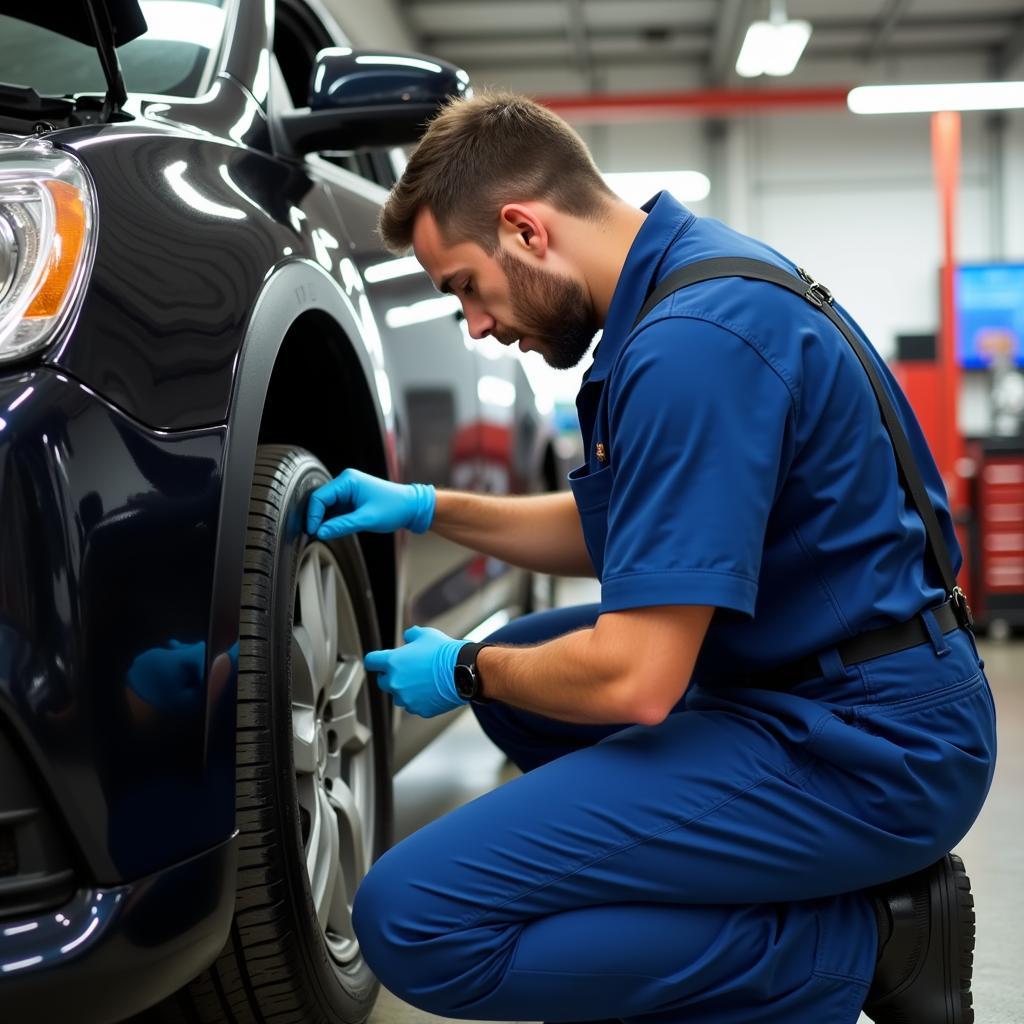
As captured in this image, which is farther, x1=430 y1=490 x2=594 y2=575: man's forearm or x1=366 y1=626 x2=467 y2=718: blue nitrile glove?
x1=430 y1=490 x2=594 y2=575: man's forearm

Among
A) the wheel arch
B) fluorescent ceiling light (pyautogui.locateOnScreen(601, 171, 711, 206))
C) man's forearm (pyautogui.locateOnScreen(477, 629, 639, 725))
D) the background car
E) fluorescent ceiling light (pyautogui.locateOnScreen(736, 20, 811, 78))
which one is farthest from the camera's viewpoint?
fluorescent ceiling light (pyautogui.locateOnScreen(601, 171, 711, 206))

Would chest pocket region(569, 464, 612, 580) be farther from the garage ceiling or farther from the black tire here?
the garage ceiling

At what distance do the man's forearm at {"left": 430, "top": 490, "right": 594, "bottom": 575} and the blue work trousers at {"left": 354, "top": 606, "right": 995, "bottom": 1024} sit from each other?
0.51 m

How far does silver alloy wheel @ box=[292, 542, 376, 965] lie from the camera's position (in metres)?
1.33

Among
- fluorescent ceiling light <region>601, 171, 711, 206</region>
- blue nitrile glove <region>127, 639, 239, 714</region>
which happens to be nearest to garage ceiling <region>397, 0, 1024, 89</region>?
fluorescent ceiling light <region>601, 171, 711, 206</region>

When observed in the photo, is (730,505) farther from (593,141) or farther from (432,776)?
(593,141)

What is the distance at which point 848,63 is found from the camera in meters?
12.2

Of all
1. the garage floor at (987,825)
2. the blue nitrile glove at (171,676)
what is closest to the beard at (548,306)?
the blue nitrile glove at (171,676)

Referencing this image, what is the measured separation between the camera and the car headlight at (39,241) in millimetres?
948

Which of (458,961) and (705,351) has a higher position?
(705,351)

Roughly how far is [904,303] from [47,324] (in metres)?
12.7

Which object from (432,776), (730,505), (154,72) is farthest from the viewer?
(432,776)

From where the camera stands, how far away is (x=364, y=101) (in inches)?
63.6

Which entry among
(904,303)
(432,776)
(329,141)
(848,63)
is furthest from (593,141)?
(329,141)
